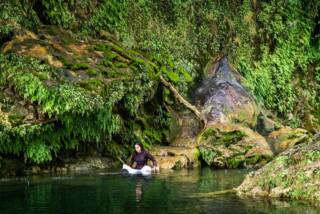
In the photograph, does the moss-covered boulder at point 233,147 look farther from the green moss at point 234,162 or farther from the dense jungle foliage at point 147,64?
the dense jungle foliage at point 147,64

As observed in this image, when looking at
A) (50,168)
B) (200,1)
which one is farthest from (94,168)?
(200,1)

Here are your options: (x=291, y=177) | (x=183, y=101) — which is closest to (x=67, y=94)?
(x=183, y=101)

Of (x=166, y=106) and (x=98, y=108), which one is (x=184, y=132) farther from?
(x=98, y=108)

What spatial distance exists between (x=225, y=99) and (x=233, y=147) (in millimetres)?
3200

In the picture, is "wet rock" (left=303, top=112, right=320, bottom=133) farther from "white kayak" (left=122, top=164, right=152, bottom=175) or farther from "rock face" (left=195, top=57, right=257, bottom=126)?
"white kayak" (left=122, top=164, right=152, bottom=175)

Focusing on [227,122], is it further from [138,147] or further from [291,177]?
[291,177]

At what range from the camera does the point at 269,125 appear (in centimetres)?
2175

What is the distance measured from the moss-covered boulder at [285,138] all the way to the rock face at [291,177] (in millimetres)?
8968

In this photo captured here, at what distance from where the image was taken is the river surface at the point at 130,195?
31.5 feet

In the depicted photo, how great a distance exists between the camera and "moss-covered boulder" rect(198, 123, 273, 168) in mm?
18641

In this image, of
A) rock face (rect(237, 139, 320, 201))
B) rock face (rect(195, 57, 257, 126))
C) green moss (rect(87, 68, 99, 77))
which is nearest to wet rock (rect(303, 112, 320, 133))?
rock face (rect(195, 57, 257, 126))

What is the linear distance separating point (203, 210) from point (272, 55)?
66.7ft

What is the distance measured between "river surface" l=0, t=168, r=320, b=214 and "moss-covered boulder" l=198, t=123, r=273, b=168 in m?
2.23

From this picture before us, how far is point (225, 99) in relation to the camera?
2170 cm
